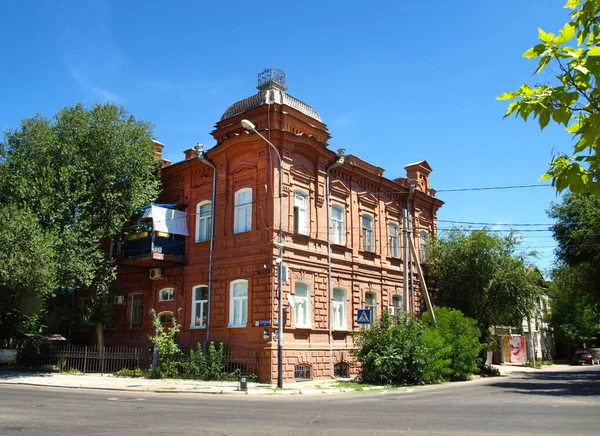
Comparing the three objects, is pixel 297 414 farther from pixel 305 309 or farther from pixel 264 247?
pixel 305 309

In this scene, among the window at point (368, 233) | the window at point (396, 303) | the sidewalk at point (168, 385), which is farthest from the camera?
the window at point (396, 303)

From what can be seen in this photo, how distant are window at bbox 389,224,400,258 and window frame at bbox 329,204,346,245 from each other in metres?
→ 4.96

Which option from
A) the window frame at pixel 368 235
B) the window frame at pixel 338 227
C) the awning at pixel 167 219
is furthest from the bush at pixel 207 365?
the window frame at pixel 368 235

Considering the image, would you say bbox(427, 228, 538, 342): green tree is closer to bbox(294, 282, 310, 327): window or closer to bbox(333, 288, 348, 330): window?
bbox(333, 288, 348, 330): window

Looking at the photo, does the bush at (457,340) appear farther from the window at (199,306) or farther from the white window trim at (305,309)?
the window at (199,306)

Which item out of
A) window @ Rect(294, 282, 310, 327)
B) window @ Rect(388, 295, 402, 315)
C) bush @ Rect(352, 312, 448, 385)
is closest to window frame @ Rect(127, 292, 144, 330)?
window @ Rect(294, 282, 310, 327)

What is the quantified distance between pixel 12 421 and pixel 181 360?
12683 millimetres

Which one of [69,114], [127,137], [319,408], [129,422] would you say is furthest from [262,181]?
[129,422]

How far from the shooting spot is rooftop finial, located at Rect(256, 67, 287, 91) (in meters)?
26.6

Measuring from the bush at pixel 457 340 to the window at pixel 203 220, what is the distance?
11389 mm

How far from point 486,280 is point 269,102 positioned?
1604 cm

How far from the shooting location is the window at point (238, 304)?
23359 mm

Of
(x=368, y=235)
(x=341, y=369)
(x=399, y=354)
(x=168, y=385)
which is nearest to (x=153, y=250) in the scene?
(x=168, y=385)

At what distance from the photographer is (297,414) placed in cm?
1198
